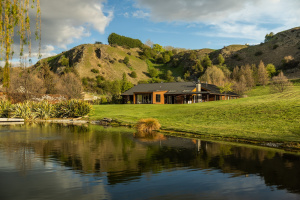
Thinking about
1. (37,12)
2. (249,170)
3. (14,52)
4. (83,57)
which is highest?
(83,57)

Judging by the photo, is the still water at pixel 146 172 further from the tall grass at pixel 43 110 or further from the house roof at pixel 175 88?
the house roof at pixel 175 88

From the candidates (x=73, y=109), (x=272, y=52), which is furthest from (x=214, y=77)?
(x=73, y=109)

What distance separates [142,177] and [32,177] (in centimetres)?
372

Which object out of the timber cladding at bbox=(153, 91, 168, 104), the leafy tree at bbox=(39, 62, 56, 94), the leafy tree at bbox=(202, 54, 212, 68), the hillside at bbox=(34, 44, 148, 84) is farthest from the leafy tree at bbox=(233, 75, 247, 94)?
the hillside at bbox=(34, 44, 148, 84)

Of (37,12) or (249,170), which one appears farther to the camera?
(249,170)

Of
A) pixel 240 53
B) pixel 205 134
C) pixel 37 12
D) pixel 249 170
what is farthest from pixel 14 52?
pixel 240 53

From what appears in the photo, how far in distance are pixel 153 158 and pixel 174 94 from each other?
148ft

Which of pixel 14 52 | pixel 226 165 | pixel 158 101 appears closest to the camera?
pixel 14 52

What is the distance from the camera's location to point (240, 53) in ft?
427

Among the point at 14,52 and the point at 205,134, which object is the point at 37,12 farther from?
the point at 205,134

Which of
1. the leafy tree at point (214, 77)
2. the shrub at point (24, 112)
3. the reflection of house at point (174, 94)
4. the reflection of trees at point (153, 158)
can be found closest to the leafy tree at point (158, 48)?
the leafy tree at point (214, 77)

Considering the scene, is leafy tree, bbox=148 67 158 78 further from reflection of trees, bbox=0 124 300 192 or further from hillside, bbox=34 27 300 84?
reflection of trees, bbox=0 124 300 192

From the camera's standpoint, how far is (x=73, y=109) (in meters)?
34.3

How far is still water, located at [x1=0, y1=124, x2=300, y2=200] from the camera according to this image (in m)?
7.22
